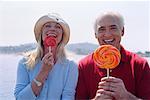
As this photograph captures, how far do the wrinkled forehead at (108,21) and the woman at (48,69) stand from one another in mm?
254

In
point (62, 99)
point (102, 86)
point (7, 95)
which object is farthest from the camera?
point (7, 95)

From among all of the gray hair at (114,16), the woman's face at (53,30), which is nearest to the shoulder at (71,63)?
the woman's face at (53,30)

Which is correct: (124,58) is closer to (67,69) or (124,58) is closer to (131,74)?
(131,74)

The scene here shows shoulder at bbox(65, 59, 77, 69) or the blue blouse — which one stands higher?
shoulder at bbox(65, 59, 77, 69)

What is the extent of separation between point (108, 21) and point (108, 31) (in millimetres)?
81

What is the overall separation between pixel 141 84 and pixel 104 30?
493 mm

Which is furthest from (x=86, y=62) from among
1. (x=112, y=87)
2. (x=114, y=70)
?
(x=112, y=87)

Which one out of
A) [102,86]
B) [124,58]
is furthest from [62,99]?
[124,58]

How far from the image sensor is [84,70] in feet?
10.1

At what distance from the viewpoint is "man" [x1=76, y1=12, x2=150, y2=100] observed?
298 centimetres

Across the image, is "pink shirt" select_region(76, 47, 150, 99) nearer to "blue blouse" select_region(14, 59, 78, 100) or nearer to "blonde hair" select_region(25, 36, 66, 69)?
"blue blouse" select_region(14, 59, 78, 100)

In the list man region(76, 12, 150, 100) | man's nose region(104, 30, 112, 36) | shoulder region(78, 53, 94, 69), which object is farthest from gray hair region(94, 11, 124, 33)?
shoulder region(78, 53, 94, 69)

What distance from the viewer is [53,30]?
114 inches

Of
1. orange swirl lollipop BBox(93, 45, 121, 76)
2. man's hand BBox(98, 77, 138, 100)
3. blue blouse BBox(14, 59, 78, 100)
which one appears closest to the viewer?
man's hand BBox(98, 77, 138, 100)
